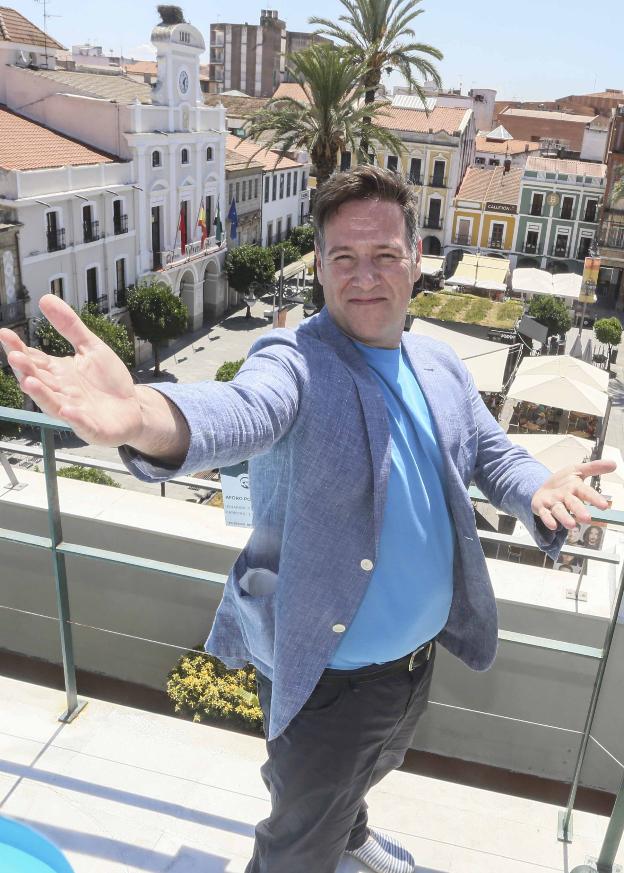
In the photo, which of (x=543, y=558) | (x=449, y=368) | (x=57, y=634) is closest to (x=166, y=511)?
(x=57, y=634)

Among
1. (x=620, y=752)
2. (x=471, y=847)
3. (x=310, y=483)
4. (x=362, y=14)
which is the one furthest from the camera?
(x=362, y=14)

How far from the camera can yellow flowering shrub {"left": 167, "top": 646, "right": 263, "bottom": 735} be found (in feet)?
12.9

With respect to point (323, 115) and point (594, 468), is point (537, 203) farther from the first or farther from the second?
point (594, 468)

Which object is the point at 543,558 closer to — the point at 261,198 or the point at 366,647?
the point at 366,647

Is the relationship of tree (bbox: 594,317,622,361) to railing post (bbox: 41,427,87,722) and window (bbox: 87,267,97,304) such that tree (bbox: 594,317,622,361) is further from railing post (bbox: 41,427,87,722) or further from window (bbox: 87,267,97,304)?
railing post (bbox: 41,427,87,722)

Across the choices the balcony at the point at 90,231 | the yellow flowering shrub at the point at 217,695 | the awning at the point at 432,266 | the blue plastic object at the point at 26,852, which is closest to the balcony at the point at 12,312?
the balcony at the point at 90,231

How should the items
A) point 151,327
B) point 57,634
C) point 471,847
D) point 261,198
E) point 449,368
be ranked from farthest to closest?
1. point 261,198
2. point 151,327
3. point 57,634
4. point 471,847
5. point 449,368

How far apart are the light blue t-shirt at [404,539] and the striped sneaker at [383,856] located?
95cm

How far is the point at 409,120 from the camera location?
133ft

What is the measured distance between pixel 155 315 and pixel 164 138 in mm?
6845

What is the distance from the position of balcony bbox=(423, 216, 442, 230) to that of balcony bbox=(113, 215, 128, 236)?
19.7 meters

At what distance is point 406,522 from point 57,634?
3825 mm

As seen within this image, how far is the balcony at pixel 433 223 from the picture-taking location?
39875mm

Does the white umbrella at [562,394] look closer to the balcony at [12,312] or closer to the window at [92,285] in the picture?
the balcony at [12,312]
